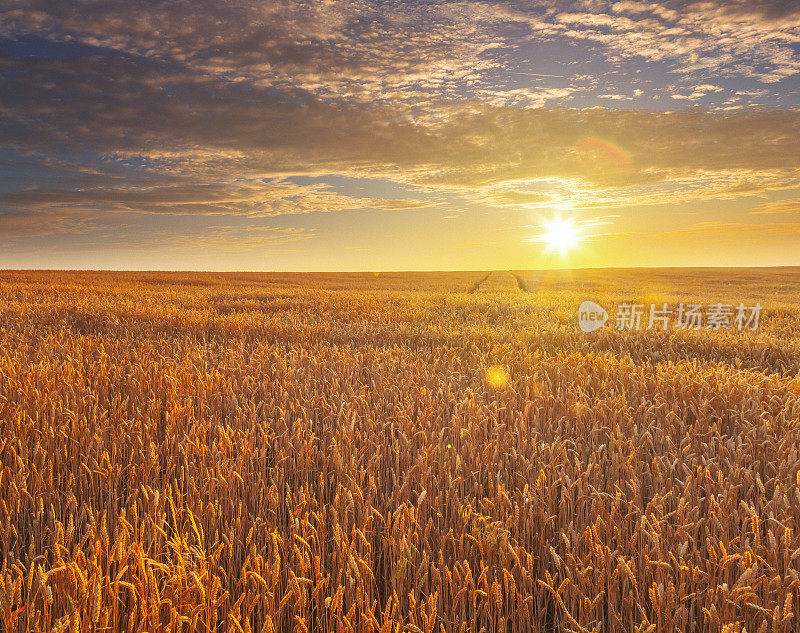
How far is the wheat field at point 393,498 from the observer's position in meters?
1.65

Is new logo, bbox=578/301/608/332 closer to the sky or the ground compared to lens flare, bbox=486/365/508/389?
closer to the sky

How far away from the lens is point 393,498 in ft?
7.72

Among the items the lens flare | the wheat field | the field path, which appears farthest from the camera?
the field path

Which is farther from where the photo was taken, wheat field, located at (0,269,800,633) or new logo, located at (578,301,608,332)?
new logo, located at (578,301,608,332)

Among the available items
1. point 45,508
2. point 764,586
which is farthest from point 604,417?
point 45,508

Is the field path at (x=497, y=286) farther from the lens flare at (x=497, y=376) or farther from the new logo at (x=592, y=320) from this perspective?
the lens flare at (x=497, y=376)

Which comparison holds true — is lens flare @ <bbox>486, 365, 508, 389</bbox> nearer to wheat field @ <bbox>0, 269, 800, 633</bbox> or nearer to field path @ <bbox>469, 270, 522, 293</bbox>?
wheat field @ <bbox>0, 269, 800, 633</bbox>

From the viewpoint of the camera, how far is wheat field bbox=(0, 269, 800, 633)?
1646mm

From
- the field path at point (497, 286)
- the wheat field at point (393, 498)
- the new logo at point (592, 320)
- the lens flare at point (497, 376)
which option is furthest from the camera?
the field path at point (497, 286)

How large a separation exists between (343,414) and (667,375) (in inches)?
132

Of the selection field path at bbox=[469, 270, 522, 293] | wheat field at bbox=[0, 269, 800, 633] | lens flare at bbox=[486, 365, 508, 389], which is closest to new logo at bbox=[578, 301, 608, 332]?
wheat field at bbox=[0, 269, 800, 633]

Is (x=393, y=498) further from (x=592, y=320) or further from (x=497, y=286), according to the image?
(x=497, y=286)

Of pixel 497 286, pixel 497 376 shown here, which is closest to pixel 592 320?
pixel 497 376

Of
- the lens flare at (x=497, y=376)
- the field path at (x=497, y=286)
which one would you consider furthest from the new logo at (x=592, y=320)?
the field path at (x=497, y=286)
